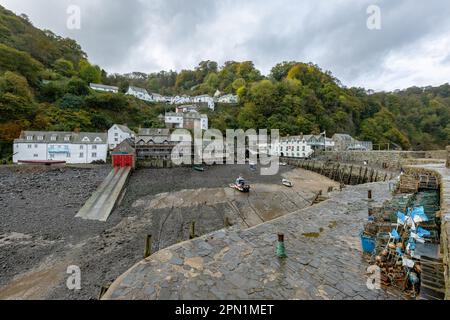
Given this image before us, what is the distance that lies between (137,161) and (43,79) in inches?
1418

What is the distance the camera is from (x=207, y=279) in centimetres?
475

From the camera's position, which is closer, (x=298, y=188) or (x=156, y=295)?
(x=156, y=295)

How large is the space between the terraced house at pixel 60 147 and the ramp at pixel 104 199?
10.3 m

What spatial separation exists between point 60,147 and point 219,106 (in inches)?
2026

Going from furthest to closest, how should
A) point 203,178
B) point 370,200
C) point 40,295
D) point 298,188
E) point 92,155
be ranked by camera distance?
point 92,155, point 203,178, point 298,188, point 370,200, point 40,295

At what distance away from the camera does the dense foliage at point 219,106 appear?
110ft

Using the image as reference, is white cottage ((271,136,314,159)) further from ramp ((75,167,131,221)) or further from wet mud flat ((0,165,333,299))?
ramp ((75,167,131,221))

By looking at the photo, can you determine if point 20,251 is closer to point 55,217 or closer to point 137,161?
point 55,217

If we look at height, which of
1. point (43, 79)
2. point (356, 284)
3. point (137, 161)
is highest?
point (43, 79)

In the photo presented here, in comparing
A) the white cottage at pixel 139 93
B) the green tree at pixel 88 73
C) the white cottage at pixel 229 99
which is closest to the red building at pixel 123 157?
the white cottage at pixel 139 93

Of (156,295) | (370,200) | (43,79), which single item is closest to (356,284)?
(156,295)

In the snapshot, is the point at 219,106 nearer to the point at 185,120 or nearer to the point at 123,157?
the point at 185,120

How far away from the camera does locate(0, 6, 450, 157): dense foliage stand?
33.7m

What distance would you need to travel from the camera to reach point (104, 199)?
16062mm
